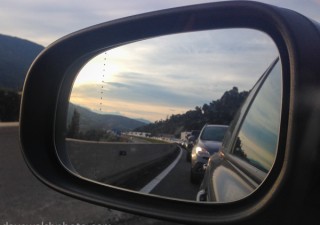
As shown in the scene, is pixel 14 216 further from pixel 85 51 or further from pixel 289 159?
pixel 289 159

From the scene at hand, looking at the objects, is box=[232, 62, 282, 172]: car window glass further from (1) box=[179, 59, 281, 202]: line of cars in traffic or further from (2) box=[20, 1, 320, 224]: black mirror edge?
(2) box=[20, 1, 320, 224]: black mirror edge

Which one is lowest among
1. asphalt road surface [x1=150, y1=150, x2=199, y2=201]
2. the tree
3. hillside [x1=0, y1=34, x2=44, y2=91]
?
hillside [x1=0, y1=34, x2=44, y2=91]

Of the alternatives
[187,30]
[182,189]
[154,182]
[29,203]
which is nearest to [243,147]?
[182,189]

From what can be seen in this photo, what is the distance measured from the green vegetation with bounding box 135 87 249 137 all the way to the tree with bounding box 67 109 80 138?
105 cm

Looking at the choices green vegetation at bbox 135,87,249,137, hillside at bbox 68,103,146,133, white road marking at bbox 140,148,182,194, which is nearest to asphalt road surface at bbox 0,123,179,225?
white road marking at bbox 140,148,182,194

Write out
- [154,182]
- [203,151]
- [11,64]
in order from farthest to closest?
1. [11,64]
2. [154,182]
3. [203,151]

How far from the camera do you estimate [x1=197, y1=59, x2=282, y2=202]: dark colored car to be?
215 cm

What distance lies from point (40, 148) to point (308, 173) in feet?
5.43

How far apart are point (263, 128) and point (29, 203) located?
5.35 meters

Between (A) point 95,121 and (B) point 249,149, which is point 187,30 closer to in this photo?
(B) point 249,149

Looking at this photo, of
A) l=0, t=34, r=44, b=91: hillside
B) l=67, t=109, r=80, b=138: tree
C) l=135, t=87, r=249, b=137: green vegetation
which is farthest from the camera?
l=0, t=34, r=44, b=91: hillside

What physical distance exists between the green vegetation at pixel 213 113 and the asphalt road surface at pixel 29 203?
15.5ft

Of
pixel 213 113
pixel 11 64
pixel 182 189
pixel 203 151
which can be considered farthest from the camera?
pixel 11 64

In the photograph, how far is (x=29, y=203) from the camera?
738cm
